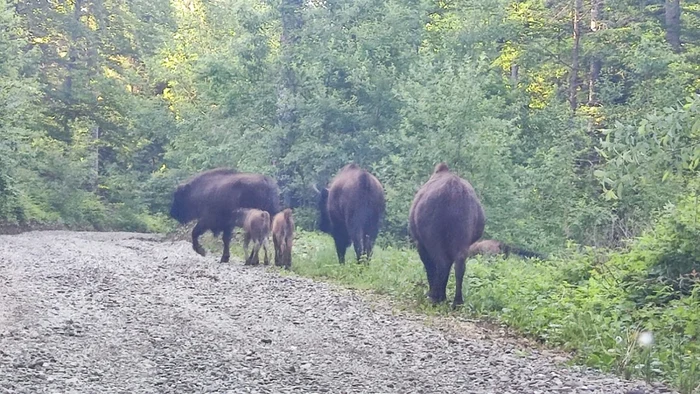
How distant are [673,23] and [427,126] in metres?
12.3

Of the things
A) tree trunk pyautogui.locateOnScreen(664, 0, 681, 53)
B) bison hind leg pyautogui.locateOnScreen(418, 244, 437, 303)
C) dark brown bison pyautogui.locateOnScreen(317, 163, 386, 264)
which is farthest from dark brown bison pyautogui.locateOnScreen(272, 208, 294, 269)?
tree trunk pyautogui.locateOnScreen(664, 0, 681, 53)

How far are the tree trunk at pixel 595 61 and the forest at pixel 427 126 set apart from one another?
0.10 metres

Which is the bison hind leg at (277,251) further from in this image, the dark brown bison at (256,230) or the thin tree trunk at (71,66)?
the thin tree trunk at (71,66)

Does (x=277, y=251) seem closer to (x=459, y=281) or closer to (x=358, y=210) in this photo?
(x=358, y=210)

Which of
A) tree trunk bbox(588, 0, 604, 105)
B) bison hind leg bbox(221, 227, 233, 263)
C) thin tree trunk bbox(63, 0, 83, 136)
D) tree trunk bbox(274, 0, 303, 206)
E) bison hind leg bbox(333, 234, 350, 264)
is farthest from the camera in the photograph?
thin tree trunk bbox(63, 0, 83, 136)

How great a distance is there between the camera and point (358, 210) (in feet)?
45.5

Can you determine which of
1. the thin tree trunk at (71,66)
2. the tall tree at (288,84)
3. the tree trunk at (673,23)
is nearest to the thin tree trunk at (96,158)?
the thin tree trunk at (71,66)

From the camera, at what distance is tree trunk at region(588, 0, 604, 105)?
2722 cm

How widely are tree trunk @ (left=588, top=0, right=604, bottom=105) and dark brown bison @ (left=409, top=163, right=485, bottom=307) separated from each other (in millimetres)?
18320

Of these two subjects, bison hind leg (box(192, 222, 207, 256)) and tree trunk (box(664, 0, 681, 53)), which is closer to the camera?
bison hind leg (box(192, 222, 207, 256))

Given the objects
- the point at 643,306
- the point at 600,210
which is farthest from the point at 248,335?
the point at 600,210

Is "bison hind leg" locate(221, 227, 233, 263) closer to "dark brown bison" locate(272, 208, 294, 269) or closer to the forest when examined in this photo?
"dark brown bison" locate(272, 208, 294, 269)

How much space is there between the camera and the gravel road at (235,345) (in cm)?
589

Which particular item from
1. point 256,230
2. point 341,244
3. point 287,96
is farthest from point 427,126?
point 287,96
